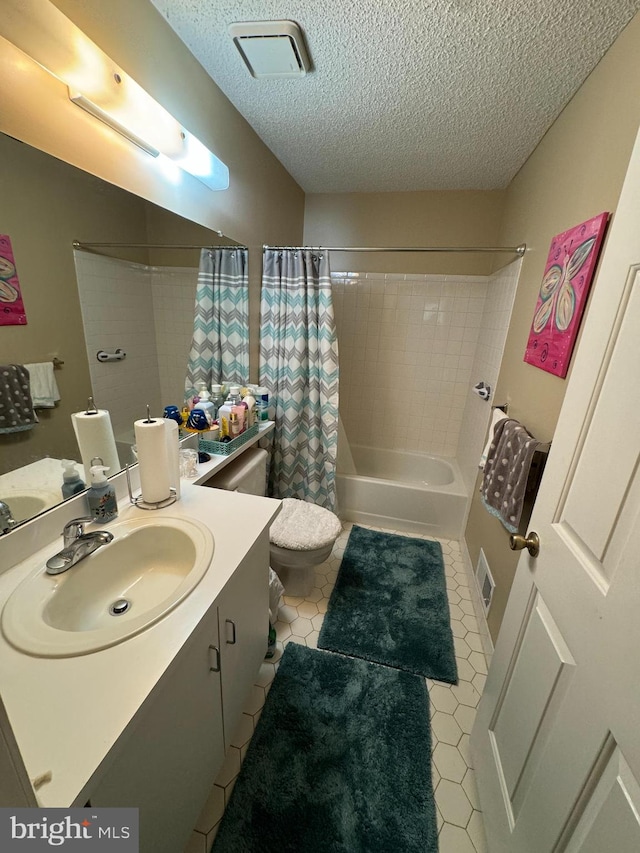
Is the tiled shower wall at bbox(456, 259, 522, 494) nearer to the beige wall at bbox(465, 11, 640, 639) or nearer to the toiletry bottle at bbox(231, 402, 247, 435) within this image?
the beige wall at bbox(465, 11, 640, 639)

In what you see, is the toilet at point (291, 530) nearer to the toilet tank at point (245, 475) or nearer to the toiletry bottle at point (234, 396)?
the toilet tank at point (245, 475)

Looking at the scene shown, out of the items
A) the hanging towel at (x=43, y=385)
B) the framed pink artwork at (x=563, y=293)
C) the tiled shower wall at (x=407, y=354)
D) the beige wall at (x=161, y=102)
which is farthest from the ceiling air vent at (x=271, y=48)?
the tiled shower wall at (x=407, y=354)

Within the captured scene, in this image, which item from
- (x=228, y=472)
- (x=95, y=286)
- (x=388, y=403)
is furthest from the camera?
(x=388, y=403)

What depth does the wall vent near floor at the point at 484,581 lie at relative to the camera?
1654 millimetres

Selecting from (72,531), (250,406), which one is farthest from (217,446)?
(72,531)

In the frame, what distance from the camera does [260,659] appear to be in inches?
49.8

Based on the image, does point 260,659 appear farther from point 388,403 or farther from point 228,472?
point 388,403

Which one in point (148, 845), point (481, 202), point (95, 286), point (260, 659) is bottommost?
point (260, 659)

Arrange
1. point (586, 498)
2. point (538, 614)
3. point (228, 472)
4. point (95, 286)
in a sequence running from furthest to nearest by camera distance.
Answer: point (228, 472) < point (95, 286) < point (538, 614) < point (586, 498)

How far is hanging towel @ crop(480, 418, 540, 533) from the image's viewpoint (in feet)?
4.22

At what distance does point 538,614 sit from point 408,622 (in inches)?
39.8

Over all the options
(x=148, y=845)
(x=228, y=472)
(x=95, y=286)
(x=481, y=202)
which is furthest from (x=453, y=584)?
(x=481, y=202)

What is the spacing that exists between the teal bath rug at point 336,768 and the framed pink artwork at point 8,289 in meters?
1.51

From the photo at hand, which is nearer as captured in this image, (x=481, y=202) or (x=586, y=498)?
(x=586, y=498)
